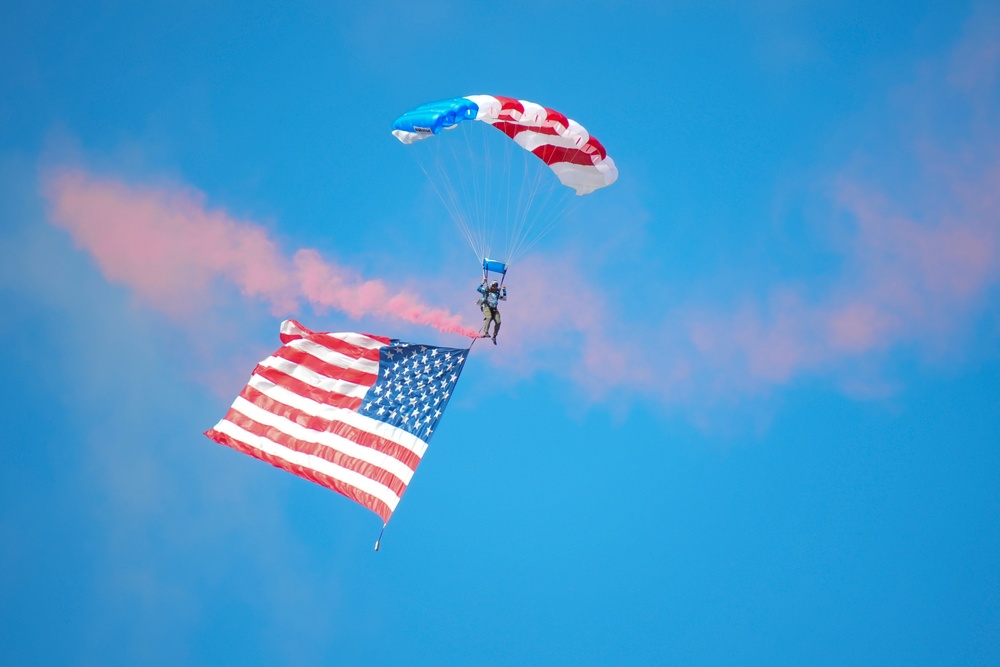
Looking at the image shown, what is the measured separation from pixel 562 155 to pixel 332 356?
4.59 m

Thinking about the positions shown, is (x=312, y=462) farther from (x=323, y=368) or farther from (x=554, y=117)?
(x=554, y=117)

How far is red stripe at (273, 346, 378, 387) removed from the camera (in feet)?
68.2

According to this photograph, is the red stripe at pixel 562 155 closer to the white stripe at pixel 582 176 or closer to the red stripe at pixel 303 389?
the white stripe at pixel 582 176

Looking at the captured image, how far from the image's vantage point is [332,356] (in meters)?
21.1

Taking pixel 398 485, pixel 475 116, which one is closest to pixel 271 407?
pixel 398 485

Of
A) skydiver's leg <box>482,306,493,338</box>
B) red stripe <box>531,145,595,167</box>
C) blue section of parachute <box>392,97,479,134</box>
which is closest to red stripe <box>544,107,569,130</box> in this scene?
red stripe <box>531,145,595,167</box>

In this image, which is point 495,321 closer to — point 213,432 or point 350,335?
point 350,335

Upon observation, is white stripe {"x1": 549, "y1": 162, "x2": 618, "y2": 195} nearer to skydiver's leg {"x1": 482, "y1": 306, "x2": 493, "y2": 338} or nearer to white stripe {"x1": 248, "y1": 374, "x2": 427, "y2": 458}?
skydiver's leg {"x1": 482, "y1": 306, "x2": 493, "y2": 338}

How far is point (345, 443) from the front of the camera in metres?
19.9

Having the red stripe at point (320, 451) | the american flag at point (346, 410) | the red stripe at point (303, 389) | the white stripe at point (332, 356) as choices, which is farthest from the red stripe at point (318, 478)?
the white stripe at point (332, 356)

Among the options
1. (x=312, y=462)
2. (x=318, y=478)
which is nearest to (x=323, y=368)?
(x=312, y=462)

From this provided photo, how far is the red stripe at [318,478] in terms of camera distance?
1911cm

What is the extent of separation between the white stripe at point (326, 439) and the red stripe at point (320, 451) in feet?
0.13

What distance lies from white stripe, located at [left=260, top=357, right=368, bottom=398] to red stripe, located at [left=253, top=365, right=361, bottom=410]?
0.16ft
